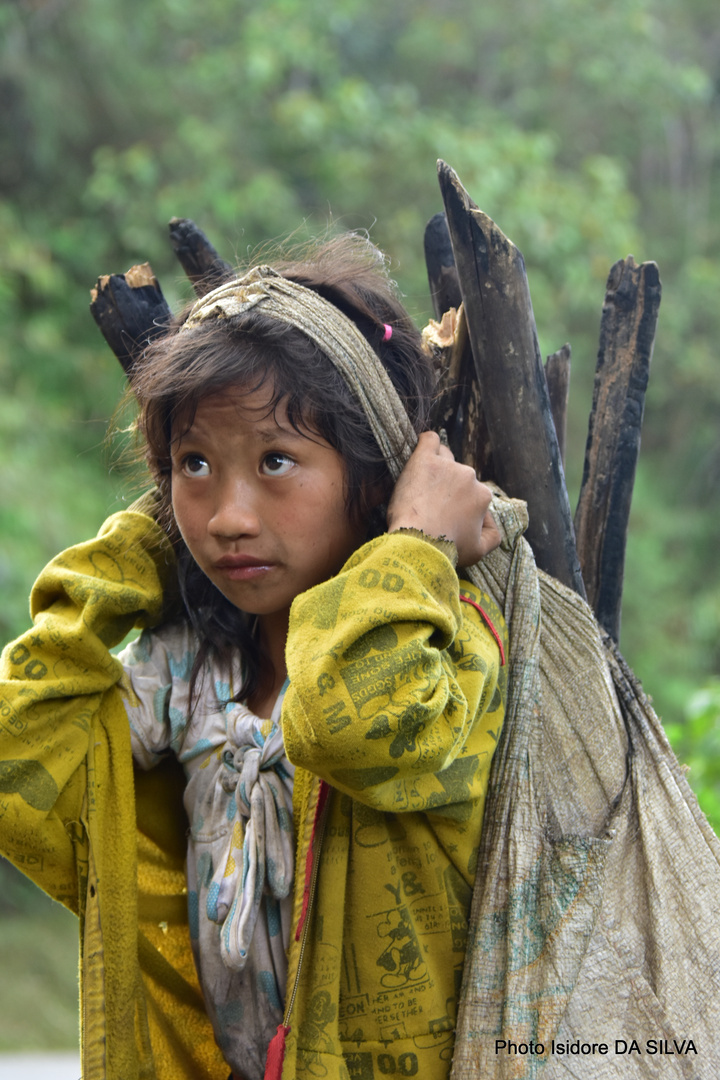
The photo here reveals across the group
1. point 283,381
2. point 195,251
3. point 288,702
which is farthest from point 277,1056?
point 195,251

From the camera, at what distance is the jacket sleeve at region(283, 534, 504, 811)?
114cm

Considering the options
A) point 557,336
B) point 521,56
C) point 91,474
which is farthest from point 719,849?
point 521,56

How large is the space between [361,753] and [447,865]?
0.30 meters

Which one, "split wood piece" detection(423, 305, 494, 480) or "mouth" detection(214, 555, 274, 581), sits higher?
"split wood piece" detection(423, 305, 494, 480)

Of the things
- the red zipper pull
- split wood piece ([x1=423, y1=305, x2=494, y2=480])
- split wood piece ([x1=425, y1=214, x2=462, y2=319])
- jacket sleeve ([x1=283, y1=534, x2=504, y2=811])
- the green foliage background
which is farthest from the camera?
the green foliage background

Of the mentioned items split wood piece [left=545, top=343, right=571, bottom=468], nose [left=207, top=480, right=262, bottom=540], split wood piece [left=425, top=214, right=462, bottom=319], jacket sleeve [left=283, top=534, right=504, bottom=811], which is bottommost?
jacket sleeve [left=283, top=534, right=504, bottom=811]

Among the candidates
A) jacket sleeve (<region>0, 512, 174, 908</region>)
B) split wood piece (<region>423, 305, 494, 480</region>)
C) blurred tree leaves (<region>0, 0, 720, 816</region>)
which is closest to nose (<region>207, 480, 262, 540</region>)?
jacket sleeve (<region>0, 512, 174, 908</region>)

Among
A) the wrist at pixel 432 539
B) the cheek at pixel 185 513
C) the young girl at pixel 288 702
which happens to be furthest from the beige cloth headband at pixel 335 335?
the cheek at pixel 185 513

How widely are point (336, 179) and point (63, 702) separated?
480 cm

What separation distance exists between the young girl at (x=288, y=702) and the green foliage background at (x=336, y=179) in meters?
3.02

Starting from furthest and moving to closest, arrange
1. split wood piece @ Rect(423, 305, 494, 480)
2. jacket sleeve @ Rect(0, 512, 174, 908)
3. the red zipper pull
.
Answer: split wood piece @ Rect(423, 305, 494, 480)
jacket sleeve @ Rect(0, 512, 174, 908)
the red zipper pull

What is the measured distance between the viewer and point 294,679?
1.18 meters

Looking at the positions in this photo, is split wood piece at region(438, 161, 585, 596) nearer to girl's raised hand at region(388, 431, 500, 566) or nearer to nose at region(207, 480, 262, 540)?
girl's raised hand at region(388, 431, 500, 566)

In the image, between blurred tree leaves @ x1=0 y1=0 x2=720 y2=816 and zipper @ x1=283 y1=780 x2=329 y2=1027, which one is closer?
zipper @ x1=283 y1=780 x2=329 y2=1027
